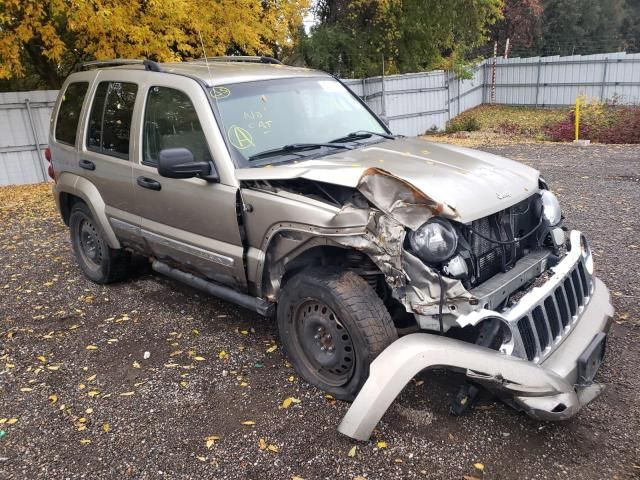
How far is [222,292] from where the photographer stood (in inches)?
163

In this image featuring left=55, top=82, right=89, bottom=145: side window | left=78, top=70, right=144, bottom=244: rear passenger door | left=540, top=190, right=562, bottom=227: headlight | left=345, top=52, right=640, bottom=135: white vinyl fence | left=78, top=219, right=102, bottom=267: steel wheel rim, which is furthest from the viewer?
left=345, top=52, right=640, bottom=135: white vinyl fence

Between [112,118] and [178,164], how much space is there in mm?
1644

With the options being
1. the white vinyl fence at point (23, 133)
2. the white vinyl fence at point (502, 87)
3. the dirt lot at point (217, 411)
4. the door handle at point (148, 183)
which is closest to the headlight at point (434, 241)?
the dirt lot at point (217, 411)

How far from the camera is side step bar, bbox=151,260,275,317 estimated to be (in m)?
3.82

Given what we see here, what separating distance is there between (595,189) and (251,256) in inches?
270

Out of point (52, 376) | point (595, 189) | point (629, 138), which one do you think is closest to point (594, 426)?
point (52, 376)

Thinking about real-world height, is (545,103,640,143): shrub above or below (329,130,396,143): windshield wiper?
below

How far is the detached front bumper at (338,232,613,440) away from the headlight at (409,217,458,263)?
1.45ft

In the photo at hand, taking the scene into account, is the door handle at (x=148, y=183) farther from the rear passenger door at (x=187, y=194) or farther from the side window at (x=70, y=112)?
the side window at (x=70, y=112)

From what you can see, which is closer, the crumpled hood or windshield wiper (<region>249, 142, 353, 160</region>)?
the crumpled hood

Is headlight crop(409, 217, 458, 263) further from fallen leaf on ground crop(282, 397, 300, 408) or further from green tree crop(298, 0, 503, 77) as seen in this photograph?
green tree crop(298, 0, 503, 77)

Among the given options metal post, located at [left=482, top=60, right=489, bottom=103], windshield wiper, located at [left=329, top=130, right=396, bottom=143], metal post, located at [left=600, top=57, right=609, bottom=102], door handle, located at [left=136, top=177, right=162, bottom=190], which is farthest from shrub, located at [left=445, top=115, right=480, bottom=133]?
door handle, located at [left=136, top=177, right=162, bottom=190]

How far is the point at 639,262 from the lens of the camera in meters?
5.39

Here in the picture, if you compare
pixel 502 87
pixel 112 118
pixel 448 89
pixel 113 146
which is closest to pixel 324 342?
pixel 113 146
